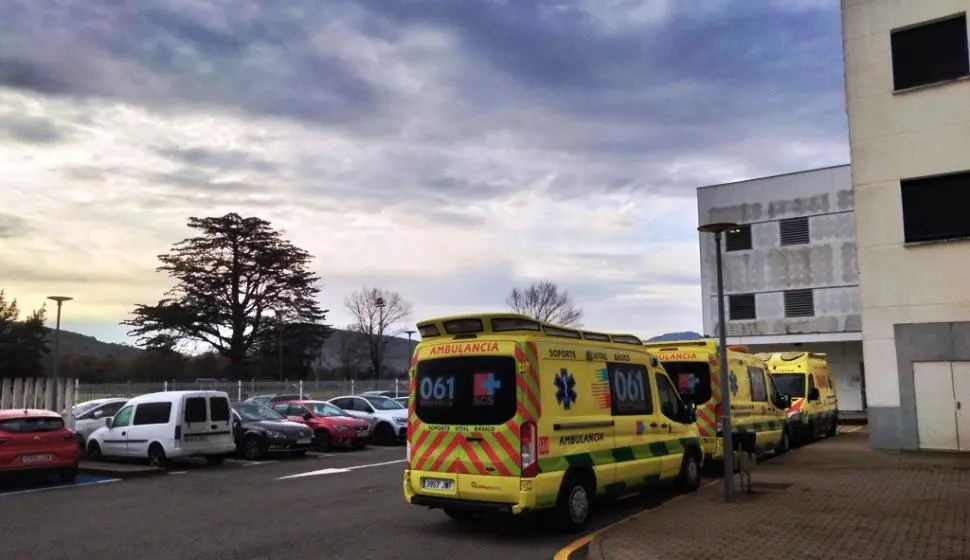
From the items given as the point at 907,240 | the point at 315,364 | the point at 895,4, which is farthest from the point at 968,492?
the point at 315,364

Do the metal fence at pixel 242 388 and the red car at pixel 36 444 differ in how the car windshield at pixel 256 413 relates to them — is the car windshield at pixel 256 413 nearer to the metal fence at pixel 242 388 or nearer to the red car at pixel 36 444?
the red car at pixel 36 444

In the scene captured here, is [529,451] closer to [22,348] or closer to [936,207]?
[936,207]

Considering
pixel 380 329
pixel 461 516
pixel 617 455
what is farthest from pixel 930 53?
pixel 380 329

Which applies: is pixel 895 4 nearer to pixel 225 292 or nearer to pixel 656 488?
pixel 656 488

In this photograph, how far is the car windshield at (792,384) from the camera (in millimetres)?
22938

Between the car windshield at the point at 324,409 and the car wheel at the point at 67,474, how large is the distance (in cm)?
755

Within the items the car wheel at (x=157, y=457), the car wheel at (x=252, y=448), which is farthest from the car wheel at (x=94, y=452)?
the car wheel at (x=252, y=448)

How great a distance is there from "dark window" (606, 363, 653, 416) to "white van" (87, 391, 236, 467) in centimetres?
1063

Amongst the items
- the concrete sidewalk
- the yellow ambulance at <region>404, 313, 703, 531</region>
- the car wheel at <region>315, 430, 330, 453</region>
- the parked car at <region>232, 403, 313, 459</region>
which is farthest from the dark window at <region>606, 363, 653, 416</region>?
the car wheel at <region>315, 430, 330, 453</region>

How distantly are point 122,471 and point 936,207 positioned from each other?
1940cm

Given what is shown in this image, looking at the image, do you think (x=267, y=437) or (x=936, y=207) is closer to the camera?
(x=936, y=207)

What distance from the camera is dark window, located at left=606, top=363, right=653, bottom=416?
411 inches

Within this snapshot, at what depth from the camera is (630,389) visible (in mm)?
10812

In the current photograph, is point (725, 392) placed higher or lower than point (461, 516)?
higher
